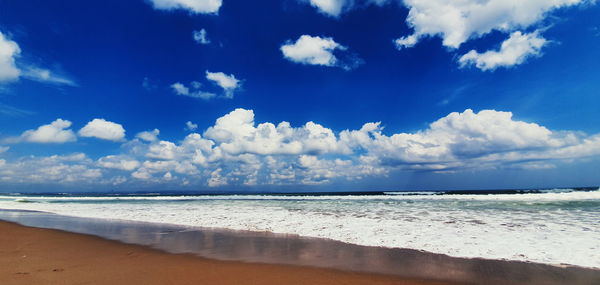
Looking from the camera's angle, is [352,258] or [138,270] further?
[352,258]

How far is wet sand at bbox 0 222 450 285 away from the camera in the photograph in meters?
4.98

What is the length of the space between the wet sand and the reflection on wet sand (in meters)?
0.50

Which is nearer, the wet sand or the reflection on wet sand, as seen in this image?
the wet sand

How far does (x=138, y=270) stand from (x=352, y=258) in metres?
4.25

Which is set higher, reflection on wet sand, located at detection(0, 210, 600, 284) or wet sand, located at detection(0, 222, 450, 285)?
wet sand, located at detection(0, 222, 450, 285)

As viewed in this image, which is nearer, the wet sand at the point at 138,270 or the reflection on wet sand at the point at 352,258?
the wet sand at the point at 138,270

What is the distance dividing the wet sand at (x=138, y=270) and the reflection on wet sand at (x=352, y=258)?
1.65ft

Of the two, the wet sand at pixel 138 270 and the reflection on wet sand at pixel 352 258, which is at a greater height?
the wet sand at pixel 138 270

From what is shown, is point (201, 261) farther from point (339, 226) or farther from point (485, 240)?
point (485, 240)

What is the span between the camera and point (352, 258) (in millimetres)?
6520

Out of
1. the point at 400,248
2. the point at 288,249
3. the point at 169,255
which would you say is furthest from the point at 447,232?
the point at 169,255

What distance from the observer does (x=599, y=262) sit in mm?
5828

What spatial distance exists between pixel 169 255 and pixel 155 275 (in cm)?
167

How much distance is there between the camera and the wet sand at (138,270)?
16.3 ft
